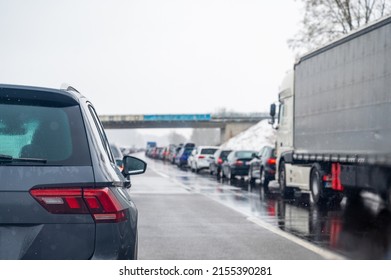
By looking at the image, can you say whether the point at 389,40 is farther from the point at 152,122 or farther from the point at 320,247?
the point at 152,122

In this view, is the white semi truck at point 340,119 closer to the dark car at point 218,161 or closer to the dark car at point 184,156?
the dark car at point 218,161

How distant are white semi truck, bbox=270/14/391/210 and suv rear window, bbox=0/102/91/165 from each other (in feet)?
30.9

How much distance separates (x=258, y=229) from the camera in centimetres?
1197

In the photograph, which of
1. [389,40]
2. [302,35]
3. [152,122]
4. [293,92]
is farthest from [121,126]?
[389,40]

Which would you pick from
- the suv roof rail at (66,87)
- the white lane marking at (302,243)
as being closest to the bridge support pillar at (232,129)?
the white lane marking at (302,243)

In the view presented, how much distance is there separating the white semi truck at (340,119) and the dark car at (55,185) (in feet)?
30.8

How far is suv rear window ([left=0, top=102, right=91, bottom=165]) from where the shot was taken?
157 inches

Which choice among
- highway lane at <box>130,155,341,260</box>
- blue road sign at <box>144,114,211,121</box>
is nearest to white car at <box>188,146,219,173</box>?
highway lane at <box>130,155,341,260</box>

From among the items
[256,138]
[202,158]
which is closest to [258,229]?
[202,158]

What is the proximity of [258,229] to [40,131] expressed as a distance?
8.25 meters

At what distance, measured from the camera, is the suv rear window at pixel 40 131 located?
3.99 m

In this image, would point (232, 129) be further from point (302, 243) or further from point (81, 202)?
point (81, 202)

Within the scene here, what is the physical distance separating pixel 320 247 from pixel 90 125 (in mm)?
6087
